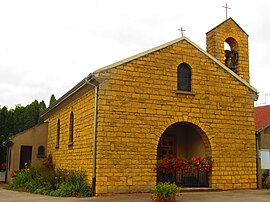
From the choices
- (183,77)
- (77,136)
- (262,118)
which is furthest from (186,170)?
(262,118)

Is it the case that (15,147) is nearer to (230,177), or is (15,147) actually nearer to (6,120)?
(6,120)

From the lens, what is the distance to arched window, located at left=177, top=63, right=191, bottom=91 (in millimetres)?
15992

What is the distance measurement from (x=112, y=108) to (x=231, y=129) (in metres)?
5.61

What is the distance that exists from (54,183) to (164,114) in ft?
17.7

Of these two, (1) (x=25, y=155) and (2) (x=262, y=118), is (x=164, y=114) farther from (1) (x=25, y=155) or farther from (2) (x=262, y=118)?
(1) (x=25, y=155)

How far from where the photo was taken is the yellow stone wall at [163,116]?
46.1 ft

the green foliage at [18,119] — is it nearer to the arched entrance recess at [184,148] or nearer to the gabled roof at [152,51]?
the gabled roof at [152,51]

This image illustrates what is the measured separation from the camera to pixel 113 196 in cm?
1340

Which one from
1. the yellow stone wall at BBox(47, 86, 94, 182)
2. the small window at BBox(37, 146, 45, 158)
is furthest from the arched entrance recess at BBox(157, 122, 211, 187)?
the small window at BBox(37, 146, 45, 158)

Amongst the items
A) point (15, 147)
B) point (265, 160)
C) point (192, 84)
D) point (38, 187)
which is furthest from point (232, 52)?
point (15, 147)

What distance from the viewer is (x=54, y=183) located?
1573 centimetres

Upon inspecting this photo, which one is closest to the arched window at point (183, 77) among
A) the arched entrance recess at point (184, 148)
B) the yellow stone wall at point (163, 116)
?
the yellow stone wall at point (163, 116)

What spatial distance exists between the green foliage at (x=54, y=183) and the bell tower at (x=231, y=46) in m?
8.60

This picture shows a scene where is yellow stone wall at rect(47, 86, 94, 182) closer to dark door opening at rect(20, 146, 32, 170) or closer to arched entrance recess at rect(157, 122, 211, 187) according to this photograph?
dark door opening at rect(20, 146, 32, 170)
